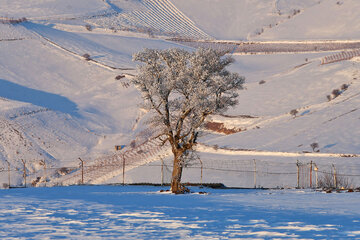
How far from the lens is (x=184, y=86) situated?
105 feet

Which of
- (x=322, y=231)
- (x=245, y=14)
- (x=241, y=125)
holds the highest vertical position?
(x=245, y=14)

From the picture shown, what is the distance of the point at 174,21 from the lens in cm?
11994

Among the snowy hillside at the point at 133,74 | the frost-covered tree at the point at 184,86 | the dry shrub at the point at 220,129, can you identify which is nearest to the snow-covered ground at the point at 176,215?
the frost-covered tree at the point at 184,86

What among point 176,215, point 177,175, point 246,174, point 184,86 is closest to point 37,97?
point 246,174

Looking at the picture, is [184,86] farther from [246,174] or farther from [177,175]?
[246,174]

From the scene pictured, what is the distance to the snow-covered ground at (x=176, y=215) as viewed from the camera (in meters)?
17.8

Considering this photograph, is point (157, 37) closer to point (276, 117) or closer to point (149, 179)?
point (276, 117)

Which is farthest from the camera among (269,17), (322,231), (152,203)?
(269,17)

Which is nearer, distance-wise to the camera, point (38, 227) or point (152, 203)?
point (38, 227)

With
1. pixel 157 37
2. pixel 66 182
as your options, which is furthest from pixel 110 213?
pixel 157 37

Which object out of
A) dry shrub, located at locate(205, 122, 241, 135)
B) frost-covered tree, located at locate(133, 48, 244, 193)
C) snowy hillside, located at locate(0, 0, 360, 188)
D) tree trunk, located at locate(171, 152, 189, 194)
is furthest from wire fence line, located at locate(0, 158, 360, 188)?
dry shrub, located at locate(205, 122, 241, 135)

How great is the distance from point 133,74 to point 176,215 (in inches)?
2295

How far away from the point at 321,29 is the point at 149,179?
223 ft

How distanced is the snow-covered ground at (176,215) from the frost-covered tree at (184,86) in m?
2.78
